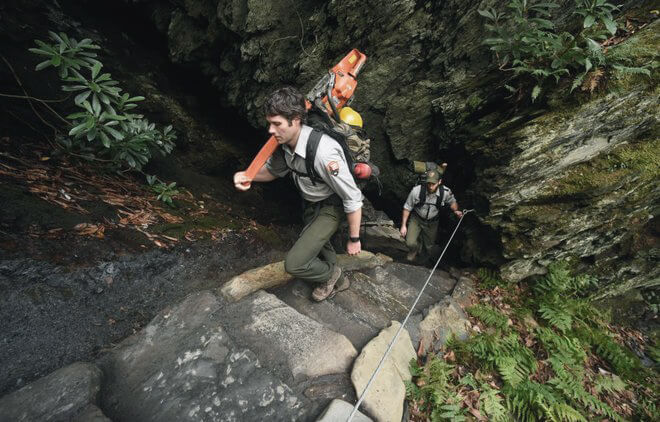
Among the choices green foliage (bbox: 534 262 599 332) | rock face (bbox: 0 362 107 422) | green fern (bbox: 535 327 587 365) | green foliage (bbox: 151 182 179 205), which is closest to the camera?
rock face (bbox: 0 362 107 422)

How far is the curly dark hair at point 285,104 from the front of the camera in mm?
2818

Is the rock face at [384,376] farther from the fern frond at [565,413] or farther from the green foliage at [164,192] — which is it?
the green foliage at [164,192]

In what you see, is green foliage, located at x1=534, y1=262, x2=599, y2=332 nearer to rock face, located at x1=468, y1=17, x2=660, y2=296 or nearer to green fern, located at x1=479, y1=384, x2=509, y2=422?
rock face, located at x1=468, y1=17, x2=660, y2=296

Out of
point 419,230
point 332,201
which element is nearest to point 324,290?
point 332,201

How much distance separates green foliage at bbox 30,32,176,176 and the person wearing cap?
5261 millimetres

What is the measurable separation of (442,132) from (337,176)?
13.6 ft

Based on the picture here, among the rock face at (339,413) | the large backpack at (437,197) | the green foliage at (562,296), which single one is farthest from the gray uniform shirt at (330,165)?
the green foliage at (562,296)

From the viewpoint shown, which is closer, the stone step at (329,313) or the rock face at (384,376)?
the rock face at (384,376)

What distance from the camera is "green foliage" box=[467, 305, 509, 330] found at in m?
4.29

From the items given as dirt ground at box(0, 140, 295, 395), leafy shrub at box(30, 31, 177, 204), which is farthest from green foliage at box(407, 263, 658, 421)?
leafy shrub at box(30, 31, 177, 204)

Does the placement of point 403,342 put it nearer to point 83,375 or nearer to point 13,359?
point 83,375

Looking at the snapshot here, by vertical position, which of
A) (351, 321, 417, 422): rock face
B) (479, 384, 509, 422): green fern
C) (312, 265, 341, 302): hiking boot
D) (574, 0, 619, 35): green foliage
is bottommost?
(479, 384, 509, 422): green fern

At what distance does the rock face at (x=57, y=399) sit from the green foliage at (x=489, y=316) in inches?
187

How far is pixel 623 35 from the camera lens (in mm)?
4203
